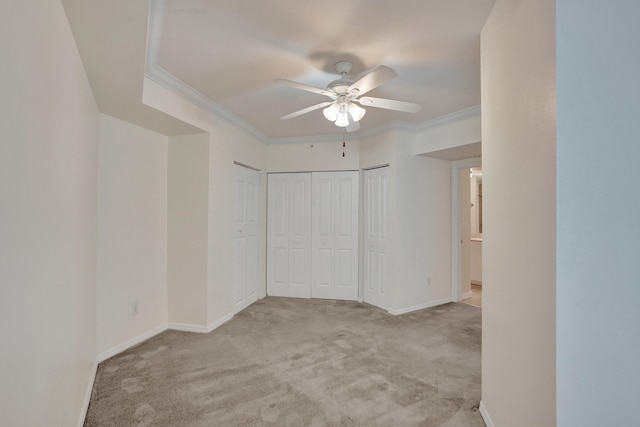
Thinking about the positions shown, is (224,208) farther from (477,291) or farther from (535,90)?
(477,291)

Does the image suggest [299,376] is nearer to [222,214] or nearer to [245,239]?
[222,214]

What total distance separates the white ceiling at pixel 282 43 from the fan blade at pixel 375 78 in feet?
0.82

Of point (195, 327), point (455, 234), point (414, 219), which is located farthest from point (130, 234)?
point (455, 234)

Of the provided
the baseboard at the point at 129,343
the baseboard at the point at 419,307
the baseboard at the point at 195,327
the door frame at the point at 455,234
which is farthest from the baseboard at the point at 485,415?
the baseboard at the point at 129,343

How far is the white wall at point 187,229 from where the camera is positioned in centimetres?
335

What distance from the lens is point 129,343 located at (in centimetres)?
296

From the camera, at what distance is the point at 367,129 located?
4.21 m

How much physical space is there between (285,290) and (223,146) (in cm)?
233

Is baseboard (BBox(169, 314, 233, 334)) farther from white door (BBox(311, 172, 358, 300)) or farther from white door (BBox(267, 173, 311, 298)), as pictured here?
white door (BBox(311, 172, 358, 300))

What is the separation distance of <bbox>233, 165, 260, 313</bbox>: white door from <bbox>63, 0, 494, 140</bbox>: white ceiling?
1.32 meters

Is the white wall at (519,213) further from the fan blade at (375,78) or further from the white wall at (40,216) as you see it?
the white wall at (40,216)

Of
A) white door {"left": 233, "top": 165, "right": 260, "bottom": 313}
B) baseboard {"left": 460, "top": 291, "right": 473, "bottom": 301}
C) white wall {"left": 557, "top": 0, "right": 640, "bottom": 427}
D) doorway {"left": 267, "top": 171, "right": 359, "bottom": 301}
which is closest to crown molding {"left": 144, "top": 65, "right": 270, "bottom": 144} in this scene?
white door {"left": 233, "top": 165, "right": 260, "bottom": 313}

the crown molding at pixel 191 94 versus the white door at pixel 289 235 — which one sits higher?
the crown molding at pixel 191 94

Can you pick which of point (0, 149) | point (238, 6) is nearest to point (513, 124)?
point (238, 6)
